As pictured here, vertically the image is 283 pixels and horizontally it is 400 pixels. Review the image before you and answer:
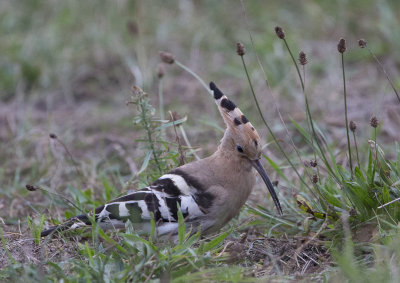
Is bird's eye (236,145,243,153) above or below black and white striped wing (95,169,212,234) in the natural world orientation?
above

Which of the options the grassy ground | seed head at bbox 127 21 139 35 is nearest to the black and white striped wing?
the grassy ground

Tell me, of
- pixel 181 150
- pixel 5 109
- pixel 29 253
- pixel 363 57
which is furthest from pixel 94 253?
pixel 363 57

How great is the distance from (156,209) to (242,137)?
0.55m

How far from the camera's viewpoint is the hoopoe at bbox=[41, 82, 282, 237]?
2682mm

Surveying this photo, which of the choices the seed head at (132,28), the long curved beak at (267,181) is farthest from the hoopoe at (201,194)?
the seed head at (132,28)

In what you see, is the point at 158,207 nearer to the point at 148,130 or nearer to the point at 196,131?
the point at 148,130

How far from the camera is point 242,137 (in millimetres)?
2873

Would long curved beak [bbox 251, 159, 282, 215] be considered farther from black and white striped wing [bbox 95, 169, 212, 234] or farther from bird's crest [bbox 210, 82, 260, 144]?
black and white striped wing [bbox 95, 169, 212, 234]

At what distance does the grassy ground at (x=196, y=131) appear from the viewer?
7.84 feet

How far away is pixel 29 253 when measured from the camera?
2531 mm

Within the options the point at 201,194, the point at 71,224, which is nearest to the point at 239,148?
the point at 201,194

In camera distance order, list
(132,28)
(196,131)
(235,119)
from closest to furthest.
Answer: (235,119), (196,131), (132,28)

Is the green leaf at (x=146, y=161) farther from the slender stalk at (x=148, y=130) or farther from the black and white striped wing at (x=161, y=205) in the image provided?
the black and white striped wing at (x=161, y=205)

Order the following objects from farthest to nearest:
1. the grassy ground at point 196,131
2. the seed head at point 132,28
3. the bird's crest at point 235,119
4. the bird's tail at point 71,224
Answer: the seed head at point 132,28
the bird's crest at point 235,119
the bird's tail at point 71,224
the grassy ground at point 196,131
